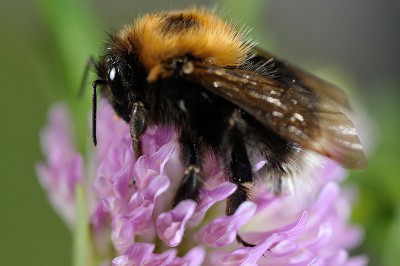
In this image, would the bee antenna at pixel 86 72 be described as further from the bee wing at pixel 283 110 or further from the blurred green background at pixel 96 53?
the bee wing at pixel 283 110

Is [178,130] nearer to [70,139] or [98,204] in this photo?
[98,204]

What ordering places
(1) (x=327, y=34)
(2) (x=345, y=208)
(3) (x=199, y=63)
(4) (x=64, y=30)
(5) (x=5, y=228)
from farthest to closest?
(1) (x=327, y=34), (5) (x=5, y=228), (4) (x=64, y=30), (2) (x=345, y=208), (3) (x=199, y=63)

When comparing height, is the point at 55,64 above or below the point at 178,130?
above

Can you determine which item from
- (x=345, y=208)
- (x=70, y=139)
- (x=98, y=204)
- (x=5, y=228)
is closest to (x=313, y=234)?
(x=345, y=208)

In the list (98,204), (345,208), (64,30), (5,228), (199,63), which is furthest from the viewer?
(5,228)

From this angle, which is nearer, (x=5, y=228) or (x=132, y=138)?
(x=132, y=138)

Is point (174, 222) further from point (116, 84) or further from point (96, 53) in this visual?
point (96, 53)

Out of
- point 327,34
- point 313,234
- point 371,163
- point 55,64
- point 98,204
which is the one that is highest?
point 327,34

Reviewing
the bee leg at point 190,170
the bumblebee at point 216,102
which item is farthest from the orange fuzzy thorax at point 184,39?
the bee leg at point 190,170
